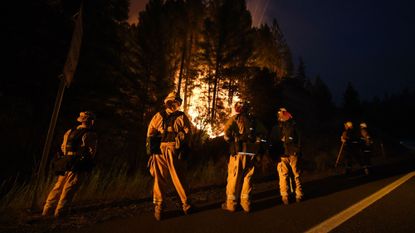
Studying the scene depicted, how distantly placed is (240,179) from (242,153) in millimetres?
520

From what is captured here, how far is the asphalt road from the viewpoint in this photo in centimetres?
415

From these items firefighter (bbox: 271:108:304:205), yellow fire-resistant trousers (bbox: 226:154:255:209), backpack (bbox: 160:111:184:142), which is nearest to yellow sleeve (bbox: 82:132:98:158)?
backpack (bbox: 160:111:184:142)

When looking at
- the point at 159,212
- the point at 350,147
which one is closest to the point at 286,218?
the point at 159,212

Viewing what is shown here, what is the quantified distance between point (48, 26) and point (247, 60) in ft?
65.6

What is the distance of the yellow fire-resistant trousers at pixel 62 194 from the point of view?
4.90 m

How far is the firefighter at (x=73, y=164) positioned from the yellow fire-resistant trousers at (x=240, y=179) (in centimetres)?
277

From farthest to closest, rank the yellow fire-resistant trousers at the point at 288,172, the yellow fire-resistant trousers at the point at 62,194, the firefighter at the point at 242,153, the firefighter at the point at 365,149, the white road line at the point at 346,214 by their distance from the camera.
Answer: the firefighter at the point at 365,149
the yellow fire-resistant trousers at the point at 288,172
the firefighter at the point at 242,153
the yellow fire-resistant trousers at the point at 62,194
the white road line at the point at 346,214

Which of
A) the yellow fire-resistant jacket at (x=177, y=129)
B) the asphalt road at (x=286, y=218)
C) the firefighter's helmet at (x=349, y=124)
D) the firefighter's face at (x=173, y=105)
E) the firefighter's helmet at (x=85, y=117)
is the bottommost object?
the asphalt road at (x=286, y=218)

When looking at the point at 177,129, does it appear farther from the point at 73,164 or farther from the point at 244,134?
the point at 73,164

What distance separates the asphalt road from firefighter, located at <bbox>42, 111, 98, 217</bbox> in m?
1.14

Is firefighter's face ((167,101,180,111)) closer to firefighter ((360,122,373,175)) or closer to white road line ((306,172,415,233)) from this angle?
white road line ((306,172,415,233))

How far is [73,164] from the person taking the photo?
5.05m

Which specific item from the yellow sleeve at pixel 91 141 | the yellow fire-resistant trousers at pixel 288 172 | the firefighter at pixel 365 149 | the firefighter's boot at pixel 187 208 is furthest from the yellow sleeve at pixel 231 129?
the firefighter at pixel 365 149

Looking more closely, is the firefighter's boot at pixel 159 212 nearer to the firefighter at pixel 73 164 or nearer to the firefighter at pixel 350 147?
the firefighter at pixel 73 164
